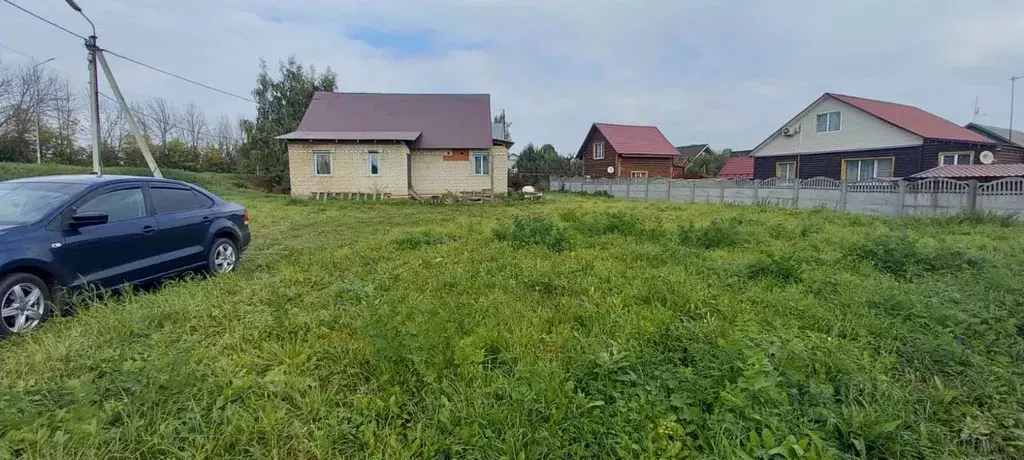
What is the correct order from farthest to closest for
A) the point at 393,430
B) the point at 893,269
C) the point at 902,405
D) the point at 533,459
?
the point at 893,269
the point at 902,405
the point at 393,430
the point at 533,459

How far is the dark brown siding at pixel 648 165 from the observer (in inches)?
1219

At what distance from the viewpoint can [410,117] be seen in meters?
22.4

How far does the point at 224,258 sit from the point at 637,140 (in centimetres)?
2977

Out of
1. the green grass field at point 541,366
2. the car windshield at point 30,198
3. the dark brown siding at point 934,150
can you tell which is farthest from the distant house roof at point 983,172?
the car windshield at point 30,198

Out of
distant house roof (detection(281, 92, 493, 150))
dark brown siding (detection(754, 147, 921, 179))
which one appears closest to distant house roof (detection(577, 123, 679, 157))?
dark brown siding (detection(754, 147, 921, 179))

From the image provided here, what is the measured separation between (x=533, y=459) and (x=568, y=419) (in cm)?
33

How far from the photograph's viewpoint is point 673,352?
3184 mm

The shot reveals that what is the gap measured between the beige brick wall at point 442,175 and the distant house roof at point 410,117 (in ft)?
Answer: 1.76

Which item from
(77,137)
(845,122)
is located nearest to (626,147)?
(845,122)

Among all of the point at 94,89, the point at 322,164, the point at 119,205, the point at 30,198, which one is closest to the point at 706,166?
the point at 322,164

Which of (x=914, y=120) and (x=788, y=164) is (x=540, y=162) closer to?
(x=788, y=164)

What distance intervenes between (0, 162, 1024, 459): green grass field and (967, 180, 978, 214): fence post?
7375 mm

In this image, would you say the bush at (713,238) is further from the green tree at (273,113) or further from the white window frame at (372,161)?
the green tree at (273,113)

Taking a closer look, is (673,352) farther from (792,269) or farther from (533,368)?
(792,269)
